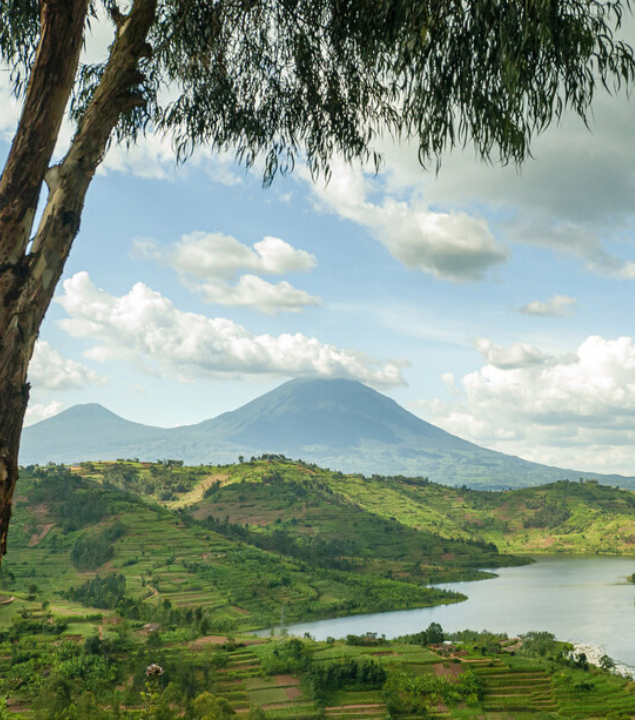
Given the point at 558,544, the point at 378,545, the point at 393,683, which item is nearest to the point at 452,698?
the point at 393,683

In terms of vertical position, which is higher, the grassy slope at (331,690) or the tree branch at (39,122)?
the tree branch at (39,122)

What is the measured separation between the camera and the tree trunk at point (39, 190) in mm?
2883

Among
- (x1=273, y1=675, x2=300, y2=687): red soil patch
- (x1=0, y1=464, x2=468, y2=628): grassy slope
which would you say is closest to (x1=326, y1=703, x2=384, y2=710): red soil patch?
(x1=273, y1=675, x2=300, y2=687): red soil patch

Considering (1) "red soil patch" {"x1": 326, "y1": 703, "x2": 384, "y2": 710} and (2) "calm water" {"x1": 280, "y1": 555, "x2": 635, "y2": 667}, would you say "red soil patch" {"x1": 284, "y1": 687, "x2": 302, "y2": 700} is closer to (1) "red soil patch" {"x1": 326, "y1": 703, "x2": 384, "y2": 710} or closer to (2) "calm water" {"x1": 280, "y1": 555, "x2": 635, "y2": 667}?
(1) "red soil patch" {"x1": 326, "y1": 703, "x2": 384, "y2": 710}

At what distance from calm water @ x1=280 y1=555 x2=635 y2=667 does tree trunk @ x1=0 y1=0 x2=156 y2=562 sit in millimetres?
48495

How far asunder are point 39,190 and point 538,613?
201ft

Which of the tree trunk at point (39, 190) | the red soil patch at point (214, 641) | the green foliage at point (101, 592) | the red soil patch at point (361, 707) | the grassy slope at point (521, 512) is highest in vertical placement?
the tree trunk at point (39, 190)

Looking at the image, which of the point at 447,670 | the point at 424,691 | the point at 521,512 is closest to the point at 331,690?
the point at 424,691

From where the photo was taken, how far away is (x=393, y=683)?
126ft

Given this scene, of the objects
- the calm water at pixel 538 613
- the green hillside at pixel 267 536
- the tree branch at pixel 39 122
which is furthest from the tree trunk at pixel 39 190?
the green hillside at pixel 267 536

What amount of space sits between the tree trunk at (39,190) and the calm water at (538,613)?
4849 centimetres

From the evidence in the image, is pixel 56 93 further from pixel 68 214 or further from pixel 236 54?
pixel 236 54

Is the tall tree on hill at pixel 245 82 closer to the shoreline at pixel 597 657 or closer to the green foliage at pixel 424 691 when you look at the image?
the green foliage at pixel 424 691

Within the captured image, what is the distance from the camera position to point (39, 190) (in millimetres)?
3160
